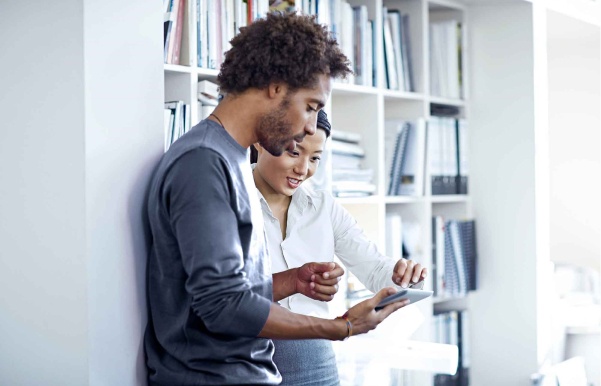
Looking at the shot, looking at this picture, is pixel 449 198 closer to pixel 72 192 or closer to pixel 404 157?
pixel 404 157

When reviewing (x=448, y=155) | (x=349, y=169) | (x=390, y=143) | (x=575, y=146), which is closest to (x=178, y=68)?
(x=349, y=169)

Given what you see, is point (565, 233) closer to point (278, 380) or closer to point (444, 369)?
point (444, 369)

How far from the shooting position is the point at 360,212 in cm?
337

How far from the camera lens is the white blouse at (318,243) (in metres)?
2.13

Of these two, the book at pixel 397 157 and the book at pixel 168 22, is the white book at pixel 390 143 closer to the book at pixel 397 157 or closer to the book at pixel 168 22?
the book at pixel 397 157

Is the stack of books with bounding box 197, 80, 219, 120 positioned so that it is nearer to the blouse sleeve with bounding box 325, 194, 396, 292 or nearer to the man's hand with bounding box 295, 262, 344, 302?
the blouse sleeve with bounding box 325, 194, 396, 292

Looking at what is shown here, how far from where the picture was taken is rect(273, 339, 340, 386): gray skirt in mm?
1936

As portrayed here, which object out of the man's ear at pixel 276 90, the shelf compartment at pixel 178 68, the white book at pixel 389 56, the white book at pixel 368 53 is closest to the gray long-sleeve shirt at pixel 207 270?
the man's ear at pixel 276 90

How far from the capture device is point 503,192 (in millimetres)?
3783

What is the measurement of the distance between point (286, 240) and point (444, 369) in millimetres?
924

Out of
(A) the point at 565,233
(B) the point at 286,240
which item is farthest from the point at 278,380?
(A) the point at 565,233

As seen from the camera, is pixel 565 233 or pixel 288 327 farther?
pixel 565 233

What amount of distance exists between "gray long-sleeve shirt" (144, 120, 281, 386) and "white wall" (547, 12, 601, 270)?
3.50 meters

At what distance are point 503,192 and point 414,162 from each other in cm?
56
